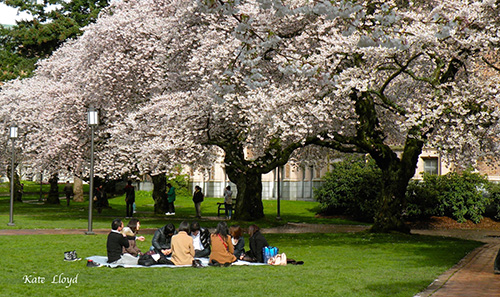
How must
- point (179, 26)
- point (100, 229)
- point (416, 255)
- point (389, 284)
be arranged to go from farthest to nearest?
point (179, 26) < point (100, 229) < point (416, 255) < point (389, 284)

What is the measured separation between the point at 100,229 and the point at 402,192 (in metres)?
11.0

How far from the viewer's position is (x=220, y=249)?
14172 mm

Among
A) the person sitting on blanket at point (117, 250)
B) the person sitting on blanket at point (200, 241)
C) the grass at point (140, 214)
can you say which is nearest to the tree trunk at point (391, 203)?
the grass at point (140, 214)

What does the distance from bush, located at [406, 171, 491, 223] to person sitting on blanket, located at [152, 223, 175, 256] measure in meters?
18.5

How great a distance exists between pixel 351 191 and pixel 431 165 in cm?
1234

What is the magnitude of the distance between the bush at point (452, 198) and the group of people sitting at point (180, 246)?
18.0 meters

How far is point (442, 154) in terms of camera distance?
1981 cm

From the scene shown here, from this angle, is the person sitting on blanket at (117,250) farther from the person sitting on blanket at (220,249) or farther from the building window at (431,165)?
the building window at (431,165)

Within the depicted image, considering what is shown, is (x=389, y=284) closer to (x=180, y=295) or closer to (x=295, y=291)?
(x=295, y=291)

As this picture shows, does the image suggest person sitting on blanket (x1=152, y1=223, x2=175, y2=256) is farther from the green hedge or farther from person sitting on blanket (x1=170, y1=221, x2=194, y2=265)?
the green hedge

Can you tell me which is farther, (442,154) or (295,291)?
(442,154)

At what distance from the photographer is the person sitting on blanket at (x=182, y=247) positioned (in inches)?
555

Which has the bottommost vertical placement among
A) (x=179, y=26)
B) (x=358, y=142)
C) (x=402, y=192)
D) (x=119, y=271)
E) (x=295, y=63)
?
(x=119, y=271)

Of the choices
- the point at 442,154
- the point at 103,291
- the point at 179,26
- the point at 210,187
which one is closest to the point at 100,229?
the point at 179,26
